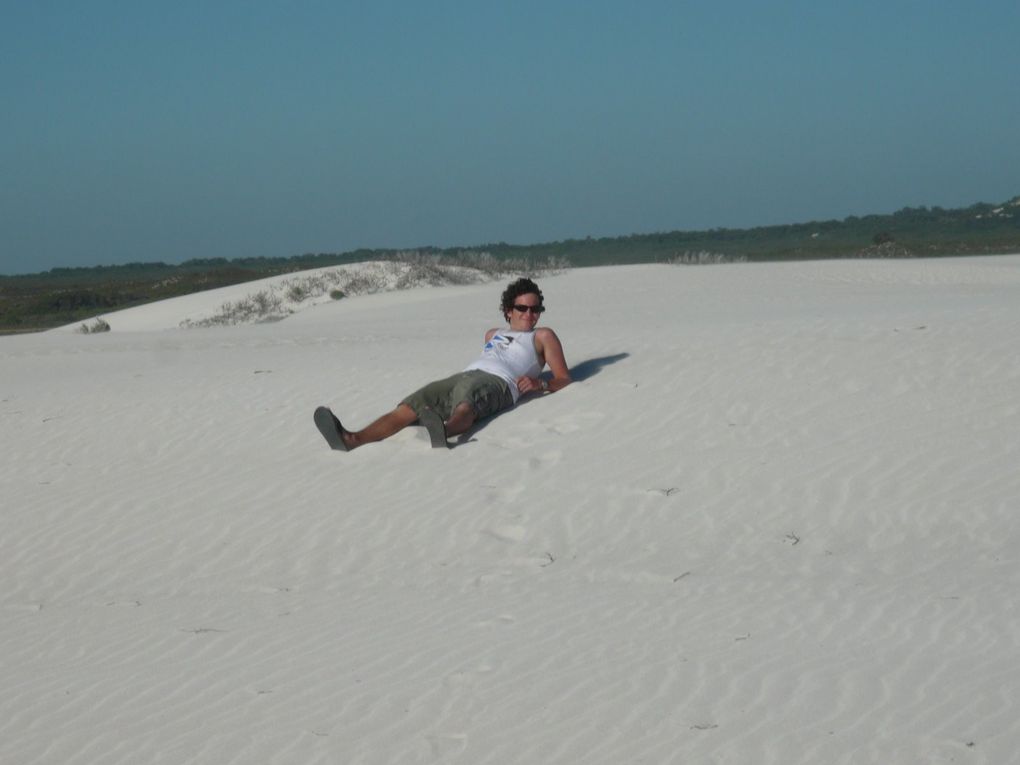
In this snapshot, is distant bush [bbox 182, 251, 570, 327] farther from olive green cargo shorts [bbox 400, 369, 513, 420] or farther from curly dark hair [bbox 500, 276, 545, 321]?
olive green cargo shorts [bbox 400, 369, 513, 420]

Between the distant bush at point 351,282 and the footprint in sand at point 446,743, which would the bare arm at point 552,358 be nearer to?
the footprint in sand at point 446,743

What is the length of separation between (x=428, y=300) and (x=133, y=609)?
18.6 metres

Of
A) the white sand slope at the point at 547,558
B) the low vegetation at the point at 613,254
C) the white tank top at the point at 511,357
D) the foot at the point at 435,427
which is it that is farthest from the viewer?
the low vegetation at the point at 613,254

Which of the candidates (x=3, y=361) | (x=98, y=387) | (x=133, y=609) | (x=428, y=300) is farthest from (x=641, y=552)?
(x=428, y=300)

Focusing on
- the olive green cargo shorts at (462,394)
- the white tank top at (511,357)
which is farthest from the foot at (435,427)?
the white tank top at (511,357)

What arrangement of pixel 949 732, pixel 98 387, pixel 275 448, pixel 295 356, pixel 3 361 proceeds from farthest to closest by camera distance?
pixel 3 361 → pixel 295 356 → pixel 98 387 → pixel 275 448 → pixel 949 732

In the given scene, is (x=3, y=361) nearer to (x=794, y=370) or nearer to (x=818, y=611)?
(x=794, y=370)

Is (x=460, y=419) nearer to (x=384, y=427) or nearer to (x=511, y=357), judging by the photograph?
(x=384, y=427)

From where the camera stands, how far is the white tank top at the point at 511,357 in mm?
10266

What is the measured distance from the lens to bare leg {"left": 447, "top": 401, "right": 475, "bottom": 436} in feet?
32.0

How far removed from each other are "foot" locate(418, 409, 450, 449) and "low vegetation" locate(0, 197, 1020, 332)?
18.8 m

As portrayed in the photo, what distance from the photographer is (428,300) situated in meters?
25.8

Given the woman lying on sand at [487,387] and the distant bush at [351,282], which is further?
the distant bush at [351,282]

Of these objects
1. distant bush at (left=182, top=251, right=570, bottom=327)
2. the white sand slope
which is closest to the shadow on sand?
the white sand slope
